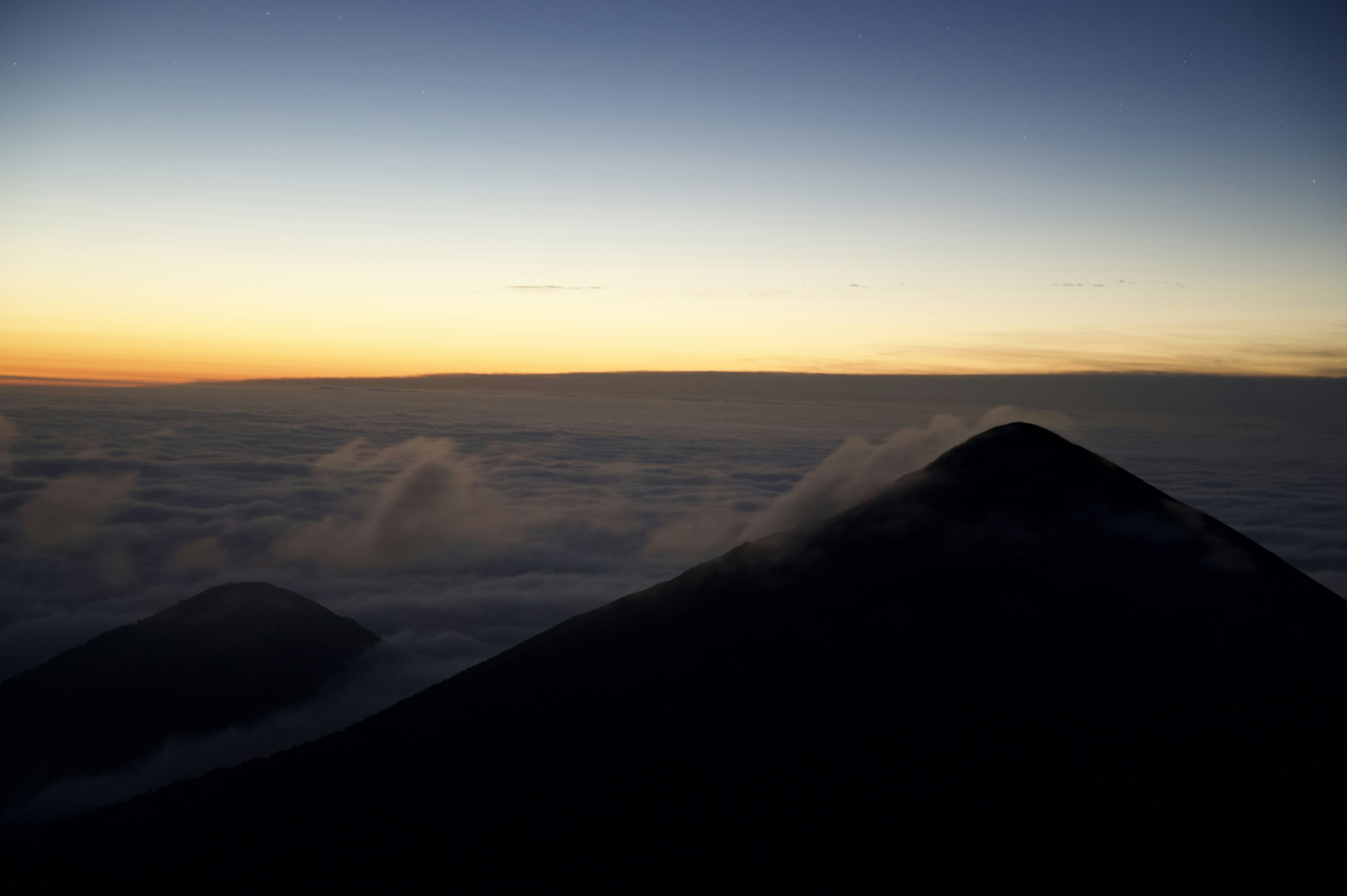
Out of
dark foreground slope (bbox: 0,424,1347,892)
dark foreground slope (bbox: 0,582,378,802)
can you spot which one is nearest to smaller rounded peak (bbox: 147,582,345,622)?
dark foreground slope (bbox: 0,582,378,802)

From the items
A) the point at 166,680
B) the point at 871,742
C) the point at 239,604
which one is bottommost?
the point at 166,680

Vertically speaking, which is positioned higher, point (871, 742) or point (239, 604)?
point (871, 742)

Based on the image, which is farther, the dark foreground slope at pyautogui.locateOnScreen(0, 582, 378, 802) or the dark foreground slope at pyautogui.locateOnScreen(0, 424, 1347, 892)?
the dark foreground slope at pyautogui.locateOnScreen(0, 582, 378, 802)

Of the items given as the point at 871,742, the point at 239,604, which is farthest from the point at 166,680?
the point at 871,742

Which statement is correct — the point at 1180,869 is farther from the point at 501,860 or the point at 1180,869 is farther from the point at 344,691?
the point at 344,691

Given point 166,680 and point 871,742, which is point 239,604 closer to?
point 166,680

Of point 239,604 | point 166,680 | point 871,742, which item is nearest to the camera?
point 871,742

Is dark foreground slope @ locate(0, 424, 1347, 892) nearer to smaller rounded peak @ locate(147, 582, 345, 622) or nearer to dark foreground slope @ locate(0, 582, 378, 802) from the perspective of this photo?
dark foreground slope @ locate(0, 582, 378, 802)
